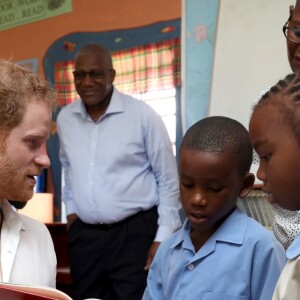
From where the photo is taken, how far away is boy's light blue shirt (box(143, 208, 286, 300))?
1330 mm

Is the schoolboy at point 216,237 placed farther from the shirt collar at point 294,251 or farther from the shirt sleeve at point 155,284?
the shirt collar at point 294,251

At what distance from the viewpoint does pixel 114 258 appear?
248 centimetres

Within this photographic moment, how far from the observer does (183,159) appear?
152cm

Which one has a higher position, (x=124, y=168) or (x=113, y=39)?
(x=113, y=39)

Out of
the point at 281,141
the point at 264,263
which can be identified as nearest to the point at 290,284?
the point at 281,141

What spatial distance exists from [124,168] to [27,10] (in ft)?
8.86

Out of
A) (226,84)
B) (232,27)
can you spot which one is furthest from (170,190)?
(232,27)

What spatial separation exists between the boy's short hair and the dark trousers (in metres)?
1.06

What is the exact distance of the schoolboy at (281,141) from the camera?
39.8 inches

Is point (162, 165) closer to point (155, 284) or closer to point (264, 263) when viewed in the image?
point (155, 284)

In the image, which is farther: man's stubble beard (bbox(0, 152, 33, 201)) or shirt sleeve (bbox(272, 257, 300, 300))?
man's stubble beard (bbox(0, 152, 33, 201))

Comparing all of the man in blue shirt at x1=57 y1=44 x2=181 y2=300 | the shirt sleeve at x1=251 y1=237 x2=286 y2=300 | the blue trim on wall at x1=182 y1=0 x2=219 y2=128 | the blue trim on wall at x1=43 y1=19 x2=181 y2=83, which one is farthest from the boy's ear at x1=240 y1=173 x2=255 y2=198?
the blue trim on wall at x1=43 y1=19 x2=181 y2=83

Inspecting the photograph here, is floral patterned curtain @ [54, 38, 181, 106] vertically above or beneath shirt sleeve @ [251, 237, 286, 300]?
above

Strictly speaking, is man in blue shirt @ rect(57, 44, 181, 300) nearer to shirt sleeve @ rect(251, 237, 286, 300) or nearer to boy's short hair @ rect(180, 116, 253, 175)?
boy's short hair @ rect(180, 116, 253, 175)
